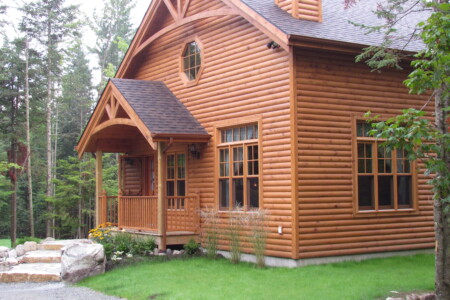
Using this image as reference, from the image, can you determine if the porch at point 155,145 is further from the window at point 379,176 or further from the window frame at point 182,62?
the window at point 379,176

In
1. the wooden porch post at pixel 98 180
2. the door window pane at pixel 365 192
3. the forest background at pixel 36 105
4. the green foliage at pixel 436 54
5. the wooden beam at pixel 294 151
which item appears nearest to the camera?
the green foliage at pixel 436 54

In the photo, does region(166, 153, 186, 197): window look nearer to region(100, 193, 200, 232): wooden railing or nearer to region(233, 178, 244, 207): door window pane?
region(100, 193, 200, 232): wooden railing

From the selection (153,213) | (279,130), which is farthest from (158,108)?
(279,130)

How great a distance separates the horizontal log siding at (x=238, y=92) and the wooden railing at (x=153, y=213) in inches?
16.3

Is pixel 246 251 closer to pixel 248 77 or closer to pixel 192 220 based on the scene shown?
pixel 192 220

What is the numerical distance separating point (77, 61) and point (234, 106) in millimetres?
37443

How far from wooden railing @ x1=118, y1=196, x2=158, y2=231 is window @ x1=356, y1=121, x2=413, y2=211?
199 inches

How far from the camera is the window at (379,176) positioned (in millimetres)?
11945

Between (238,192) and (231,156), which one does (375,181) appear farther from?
(231,156)

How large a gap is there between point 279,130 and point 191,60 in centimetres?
428

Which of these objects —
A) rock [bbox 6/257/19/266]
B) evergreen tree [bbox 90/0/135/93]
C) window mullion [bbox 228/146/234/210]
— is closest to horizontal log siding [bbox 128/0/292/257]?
window mullion [bbox 228/146/234/210]

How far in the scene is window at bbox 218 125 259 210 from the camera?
40.5ft

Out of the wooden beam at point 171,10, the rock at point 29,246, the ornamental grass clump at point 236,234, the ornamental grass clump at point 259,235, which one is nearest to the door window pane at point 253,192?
the ornamental grass clump at point 236,234

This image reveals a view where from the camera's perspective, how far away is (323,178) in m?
11.3
